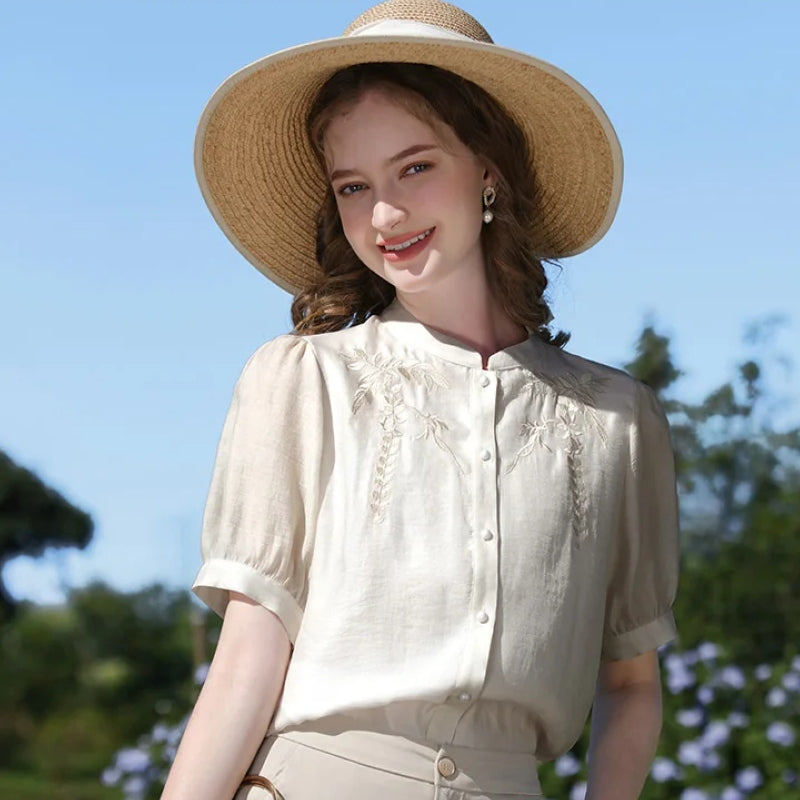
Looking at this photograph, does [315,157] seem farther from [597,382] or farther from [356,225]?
[597,382]

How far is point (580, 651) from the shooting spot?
2.02 meters

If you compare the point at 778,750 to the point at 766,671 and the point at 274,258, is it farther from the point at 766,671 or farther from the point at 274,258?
the point at 274,258

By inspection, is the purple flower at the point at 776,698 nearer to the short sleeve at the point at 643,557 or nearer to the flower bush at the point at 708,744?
the flower bush at the point at 708,744

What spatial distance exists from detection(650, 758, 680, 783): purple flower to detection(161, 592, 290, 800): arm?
316cm

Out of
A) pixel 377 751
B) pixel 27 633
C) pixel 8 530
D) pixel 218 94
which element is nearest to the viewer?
pixel 377 751

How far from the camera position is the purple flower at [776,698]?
16.4ft

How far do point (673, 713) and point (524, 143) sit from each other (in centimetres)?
320

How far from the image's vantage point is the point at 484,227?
2.23 m

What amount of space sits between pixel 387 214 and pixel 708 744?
10.9ft

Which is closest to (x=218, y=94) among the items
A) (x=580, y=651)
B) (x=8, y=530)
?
(x=580, y=651)

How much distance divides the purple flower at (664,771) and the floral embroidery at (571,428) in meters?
2.95

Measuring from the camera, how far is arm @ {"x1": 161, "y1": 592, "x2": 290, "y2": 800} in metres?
→ 1.88

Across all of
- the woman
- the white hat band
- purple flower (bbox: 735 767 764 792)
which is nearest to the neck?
the woman

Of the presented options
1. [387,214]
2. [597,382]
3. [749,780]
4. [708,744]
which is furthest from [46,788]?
[387,214]
